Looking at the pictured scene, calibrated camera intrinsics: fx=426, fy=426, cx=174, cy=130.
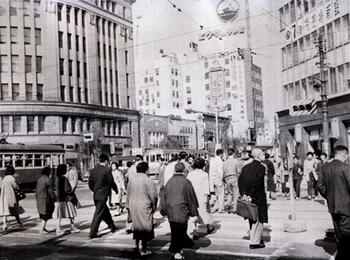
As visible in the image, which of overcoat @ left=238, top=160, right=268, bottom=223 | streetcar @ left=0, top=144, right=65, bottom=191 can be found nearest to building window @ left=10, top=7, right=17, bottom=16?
streetcar @ left=0, top=144, right=65, bottom=191

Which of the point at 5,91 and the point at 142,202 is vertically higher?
the point at 5,91

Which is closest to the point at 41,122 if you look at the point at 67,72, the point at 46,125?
the point at 46,125

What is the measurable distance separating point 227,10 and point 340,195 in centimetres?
605

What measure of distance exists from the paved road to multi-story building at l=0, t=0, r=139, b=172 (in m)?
12.8

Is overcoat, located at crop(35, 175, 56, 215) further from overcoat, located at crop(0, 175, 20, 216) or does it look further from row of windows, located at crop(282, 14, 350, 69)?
row of windows, located at crop(282, 14, 350, 69)

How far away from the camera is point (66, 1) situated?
20.8 metres

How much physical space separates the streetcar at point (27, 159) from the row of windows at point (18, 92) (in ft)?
11.9

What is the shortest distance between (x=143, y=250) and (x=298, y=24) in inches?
569

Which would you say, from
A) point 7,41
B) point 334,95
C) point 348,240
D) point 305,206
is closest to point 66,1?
point 7,41

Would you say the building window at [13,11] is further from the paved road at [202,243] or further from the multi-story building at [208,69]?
the paved road at [202,243]

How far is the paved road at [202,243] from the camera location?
638cm

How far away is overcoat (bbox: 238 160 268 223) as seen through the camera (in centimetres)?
654

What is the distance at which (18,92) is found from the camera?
2427 cm

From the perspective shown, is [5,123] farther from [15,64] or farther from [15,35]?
[15,35]
